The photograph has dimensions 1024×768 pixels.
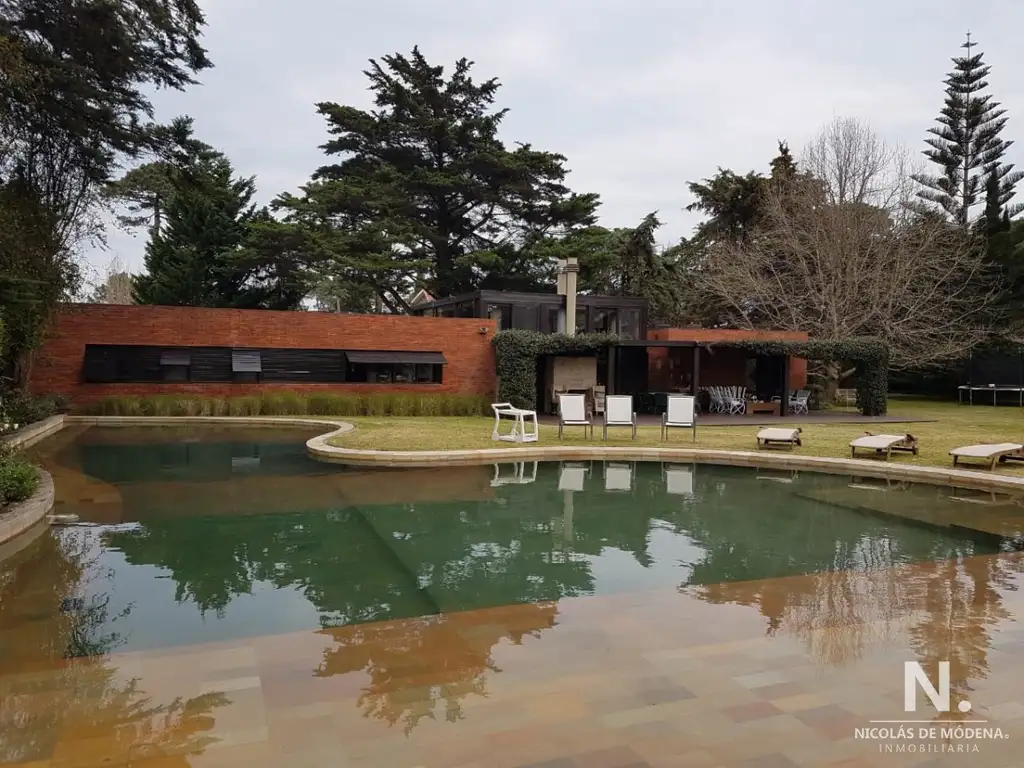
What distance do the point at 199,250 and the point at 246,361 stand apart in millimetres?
12228

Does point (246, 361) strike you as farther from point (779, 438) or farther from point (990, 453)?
point (990, 453)

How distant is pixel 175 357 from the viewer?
19.2 metres

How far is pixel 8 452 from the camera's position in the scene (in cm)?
737

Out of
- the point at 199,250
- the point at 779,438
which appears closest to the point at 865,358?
the point at 779,438

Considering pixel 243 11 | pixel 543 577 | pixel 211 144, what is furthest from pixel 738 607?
pixel 211 144

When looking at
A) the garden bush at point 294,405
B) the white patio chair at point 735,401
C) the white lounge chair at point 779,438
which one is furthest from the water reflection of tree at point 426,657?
the white patio chair at point 735,401

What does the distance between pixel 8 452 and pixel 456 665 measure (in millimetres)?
6409

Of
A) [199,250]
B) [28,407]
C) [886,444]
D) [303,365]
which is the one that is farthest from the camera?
[199,250]

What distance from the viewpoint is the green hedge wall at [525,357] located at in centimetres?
1917

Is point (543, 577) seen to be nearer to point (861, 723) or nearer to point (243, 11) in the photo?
point (861, 723)

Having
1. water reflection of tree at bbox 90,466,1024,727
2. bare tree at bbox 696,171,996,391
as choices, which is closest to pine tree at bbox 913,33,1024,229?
bare tree at bbox 696,171,996,391

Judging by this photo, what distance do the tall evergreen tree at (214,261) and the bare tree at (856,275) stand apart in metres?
18.2

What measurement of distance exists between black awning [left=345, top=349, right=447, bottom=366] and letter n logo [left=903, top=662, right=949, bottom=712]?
1792 cm

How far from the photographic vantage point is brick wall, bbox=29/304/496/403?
18.3 metres
